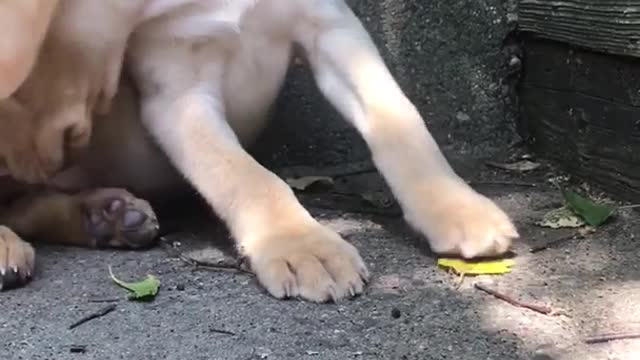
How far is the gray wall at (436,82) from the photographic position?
2227 mm

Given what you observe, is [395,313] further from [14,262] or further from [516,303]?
[14,262]

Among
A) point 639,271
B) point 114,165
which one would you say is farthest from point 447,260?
point 114,165

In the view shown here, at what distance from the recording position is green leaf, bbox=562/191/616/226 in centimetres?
170

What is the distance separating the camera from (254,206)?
1635 mm

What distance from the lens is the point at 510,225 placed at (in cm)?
157

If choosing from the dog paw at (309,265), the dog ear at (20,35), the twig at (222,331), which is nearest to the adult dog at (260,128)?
the dog paw at (309,265)

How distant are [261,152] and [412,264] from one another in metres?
0.73

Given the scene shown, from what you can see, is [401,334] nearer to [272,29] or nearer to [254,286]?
[254,286]

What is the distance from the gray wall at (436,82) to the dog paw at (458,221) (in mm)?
598

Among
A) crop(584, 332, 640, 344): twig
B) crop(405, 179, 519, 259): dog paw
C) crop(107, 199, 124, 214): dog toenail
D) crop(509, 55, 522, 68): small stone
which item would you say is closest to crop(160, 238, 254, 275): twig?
crop(107, 199, 124, 214): dog toenail

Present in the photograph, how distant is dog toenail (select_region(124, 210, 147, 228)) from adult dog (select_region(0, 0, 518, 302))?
0.02m

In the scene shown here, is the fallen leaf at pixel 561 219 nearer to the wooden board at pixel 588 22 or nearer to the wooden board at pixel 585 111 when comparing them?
the wooden board at pixel 585 111

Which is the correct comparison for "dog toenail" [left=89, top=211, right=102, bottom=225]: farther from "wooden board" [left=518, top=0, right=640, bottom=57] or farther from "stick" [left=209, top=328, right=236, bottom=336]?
"wooden board" [left=518, top=0, right=640, bottom=57]

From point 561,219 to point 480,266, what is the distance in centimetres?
26
